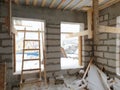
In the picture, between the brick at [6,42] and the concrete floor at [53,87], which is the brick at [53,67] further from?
the brick at [6,42]

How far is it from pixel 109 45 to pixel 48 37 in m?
1.93

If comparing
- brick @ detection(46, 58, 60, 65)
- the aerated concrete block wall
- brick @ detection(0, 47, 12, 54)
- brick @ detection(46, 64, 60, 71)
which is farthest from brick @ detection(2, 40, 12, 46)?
the aerated concrete block wall

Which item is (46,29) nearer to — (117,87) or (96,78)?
(96,78)

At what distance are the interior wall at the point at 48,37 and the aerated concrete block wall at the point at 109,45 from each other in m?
0.55

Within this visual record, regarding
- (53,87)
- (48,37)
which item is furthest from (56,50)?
(53,87)

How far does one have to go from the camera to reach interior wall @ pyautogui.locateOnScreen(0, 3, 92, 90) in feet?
10.9

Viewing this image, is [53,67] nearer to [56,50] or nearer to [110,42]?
[56,50]

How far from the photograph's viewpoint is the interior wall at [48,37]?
3.32m

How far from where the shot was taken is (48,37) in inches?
150

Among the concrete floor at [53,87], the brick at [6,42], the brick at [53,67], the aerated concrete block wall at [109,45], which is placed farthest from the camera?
the brick at [53,67]

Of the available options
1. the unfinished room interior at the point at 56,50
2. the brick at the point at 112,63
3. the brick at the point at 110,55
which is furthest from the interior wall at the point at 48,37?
the brick at the point at 112,63

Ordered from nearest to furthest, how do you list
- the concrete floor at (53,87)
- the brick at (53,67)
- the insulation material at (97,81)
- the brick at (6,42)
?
1. the insulation material at (97,81)
2. the concrete floor at (53,87)
3. the brick at (6,42)
4. the brick at (53,67)

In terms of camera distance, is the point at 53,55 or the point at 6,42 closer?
the point at 6,42

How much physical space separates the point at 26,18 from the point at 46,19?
0.62 metres
